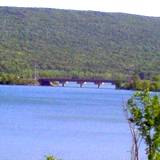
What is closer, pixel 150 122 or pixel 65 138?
pixel 150 122

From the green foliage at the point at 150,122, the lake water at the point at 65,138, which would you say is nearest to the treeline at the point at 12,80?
the lake water at the point at 65,138

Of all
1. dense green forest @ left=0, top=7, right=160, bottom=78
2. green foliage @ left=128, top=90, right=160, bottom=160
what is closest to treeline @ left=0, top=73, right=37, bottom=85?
dense green forest @ left=0, top=7, right=160, bottom=78

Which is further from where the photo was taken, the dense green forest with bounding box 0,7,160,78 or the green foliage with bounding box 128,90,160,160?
the dense green forest with bounding box 0,7,160,78

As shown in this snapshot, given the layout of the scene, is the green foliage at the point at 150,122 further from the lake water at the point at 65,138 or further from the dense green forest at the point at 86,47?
the dense green forest at the point at 86,47

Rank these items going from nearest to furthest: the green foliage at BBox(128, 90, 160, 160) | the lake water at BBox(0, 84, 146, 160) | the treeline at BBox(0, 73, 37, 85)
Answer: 1. the green foliage at BBox(128, 90, 160, 160)
2. the lake water at BBox(0, 84, 146, 160)
3. the treeline at BBox(0, 73, 37, 85)

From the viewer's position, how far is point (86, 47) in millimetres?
158000

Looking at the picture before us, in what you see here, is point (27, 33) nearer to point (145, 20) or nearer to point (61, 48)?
point (61, 48)

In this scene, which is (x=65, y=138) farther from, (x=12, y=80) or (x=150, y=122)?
(x=12, y=80)

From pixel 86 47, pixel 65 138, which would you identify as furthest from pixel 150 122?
pixel 86 47

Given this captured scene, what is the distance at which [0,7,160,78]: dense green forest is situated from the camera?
152m

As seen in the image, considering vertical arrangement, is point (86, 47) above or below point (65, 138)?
above

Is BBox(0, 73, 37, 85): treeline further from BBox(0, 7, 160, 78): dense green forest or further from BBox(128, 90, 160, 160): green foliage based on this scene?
BBox(128, 90, 160, 160): green foliage

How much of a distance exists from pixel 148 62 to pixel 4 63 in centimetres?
2798

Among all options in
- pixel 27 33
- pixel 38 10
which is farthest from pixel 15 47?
pixel 38 10
